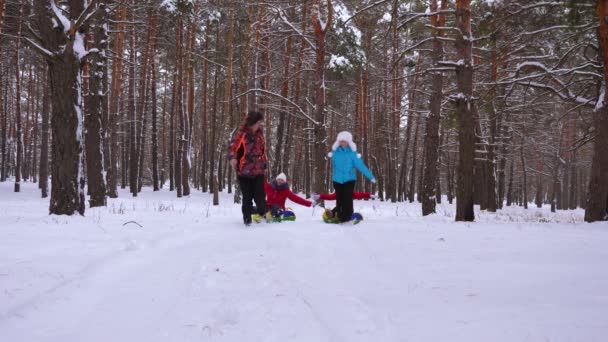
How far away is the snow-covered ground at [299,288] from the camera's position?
215 cm

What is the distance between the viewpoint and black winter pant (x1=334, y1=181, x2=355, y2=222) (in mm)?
6789

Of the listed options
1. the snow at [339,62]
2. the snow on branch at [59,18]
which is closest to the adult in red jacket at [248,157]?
the snow on branch at [59,18]

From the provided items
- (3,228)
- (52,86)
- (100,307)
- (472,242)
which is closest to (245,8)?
(52,86)

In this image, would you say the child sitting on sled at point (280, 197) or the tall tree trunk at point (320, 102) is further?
the tall tree trunk at point (320, 102)

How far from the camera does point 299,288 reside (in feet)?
9.52

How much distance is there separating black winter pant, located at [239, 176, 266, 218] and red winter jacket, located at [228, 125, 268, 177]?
4.7 inches

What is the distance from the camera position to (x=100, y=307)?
97.3 inches

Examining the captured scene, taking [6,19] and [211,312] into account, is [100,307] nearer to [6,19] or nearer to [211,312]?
[211,312]

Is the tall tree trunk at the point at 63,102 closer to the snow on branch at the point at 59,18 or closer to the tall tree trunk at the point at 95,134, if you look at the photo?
the snow on branch at the point at 59,18

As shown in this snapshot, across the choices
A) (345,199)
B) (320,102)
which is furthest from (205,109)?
(345,199)

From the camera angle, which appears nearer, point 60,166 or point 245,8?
point 60,166

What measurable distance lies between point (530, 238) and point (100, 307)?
4.87 meters

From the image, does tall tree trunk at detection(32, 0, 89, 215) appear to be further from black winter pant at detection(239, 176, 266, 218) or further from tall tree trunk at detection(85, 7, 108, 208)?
tall tree trunk at detection(85, 7, 108, 208)

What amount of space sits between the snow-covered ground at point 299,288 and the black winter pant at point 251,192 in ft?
4.83
